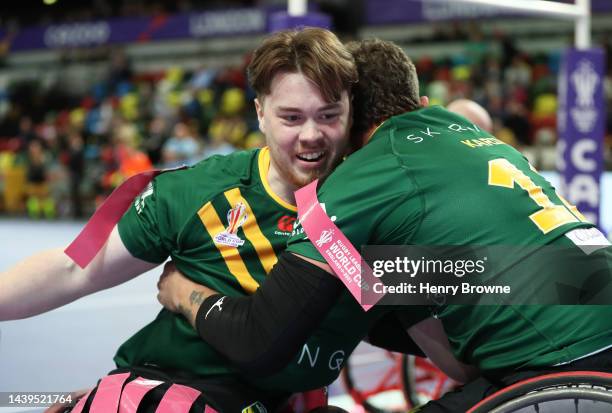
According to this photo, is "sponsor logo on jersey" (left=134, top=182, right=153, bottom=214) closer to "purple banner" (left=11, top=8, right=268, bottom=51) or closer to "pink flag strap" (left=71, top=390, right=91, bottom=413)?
"pink flag strap" (left=71, top=390, right=91, bottom=413)

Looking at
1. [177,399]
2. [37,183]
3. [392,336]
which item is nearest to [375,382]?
[392,336]

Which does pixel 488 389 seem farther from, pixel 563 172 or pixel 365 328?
pixel 563 172

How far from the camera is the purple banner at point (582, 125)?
6289mm

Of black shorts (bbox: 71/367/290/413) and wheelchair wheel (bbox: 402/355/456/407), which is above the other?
black shorts (bbox: 71/367/290/413)

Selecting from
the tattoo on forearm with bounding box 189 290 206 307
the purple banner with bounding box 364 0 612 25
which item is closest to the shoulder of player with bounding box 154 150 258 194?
the tattoo on forearm with bounding box 189 290 206 307

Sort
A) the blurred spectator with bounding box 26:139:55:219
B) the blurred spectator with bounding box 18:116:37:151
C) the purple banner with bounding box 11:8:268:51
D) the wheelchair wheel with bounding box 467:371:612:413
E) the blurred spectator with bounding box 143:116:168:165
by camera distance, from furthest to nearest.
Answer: the purple banner with bounding box 11:8:268:51 < the blurred spectator with bounding box 18:116:37:151 < the blurred spectator with bounding box 26:139:55:219 < the blurred spectator with bounding box 143:116:168:165 < the wheelchair wheel with bounding box 467:371:612:413

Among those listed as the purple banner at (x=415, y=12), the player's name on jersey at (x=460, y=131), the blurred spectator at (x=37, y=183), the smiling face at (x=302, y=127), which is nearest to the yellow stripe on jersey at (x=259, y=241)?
the smiling face at (x=302, y=127)

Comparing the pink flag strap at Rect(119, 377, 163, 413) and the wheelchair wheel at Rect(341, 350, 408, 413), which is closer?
the pink flag strap at Rect(119, 377, 163, 413)

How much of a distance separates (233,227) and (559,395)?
95 cm

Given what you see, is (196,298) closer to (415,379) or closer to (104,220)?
(104,220)

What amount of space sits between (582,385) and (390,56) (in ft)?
A: 2.87

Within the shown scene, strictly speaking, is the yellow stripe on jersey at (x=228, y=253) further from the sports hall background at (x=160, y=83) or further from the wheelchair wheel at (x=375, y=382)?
the sports hall background at (x=160, y=83)

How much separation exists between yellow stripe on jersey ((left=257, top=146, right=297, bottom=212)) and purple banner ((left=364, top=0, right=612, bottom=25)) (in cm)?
1292

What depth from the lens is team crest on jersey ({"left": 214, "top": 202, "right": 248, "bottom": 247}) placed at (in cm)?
219
